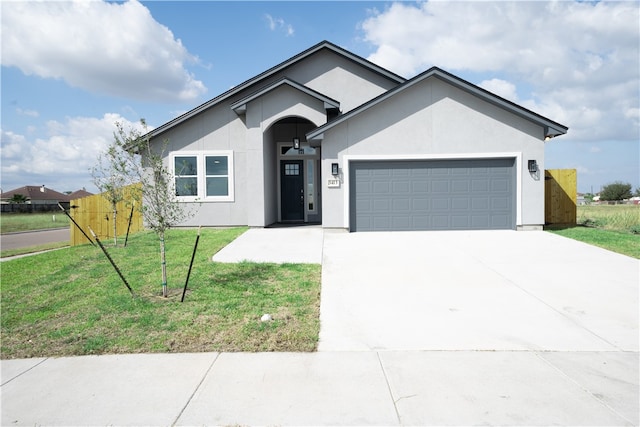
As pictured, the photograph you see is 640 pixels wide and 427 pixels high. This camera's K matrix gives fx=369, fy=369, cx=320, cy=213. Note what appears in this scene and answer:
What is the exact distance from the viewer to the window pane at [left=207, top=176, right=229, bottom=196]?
46.4 feet

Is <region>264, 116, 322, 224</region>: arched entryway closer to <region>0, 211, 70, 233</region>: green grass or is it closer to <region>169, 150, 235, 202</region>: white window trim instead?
<region>169, 150, 235, 202</region>: white window trim

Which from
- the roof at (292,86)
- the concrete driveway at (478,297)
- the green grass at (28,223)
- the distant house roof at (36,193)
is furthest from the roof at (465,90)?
the distant house roof at (36,193)

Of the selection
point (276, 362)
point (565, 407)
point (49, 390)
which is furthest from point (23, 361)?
point (565, 407)

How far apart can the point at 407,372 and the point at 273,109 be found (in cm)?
1122

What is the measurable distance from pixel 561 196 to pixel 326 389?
14382 millimetres

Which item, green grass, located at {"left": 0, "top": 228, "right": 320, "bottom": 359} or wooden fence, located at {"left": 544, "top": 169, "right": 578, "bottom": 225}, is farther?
wooden fence, located at {"left": 544, "top": 169, "right": 578, "bottom": 225}

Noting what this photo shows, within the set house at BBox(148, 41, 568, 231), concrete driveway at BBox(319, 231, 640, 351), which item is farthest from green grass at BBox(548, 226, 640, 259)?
house at BBox(148, 41, 568, 231)

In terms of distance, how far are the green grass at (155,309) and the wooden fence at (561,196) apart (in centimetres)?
1110

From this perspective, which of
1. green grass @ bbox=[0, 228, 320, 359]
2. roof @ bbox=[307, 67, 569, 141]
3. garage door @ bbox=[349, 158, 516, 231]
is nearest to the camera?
green grass @ bbox=[0, 228, 320, 359]

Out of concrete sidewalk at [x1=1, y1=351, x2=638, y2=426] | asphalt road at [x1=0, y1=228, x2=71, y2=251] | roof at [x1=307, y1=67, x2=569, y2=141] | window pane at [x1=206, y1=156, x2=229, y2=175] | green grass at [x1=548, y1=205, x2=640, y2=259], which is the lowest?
concrete sidewalk at [x1=1, y1=351, x2=638, y2=426]

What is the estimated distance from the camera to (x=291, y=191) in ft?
51.8

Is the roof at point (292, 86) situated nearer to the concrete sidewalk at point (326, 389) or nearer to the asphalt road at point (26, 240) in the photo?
the concrete sidewalk at point (326, 389)

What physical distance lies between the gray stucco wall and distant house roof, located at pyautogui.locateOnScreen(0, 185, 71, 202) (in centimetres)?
6882

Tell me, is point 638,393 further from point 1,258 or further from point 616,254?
point 1,258
